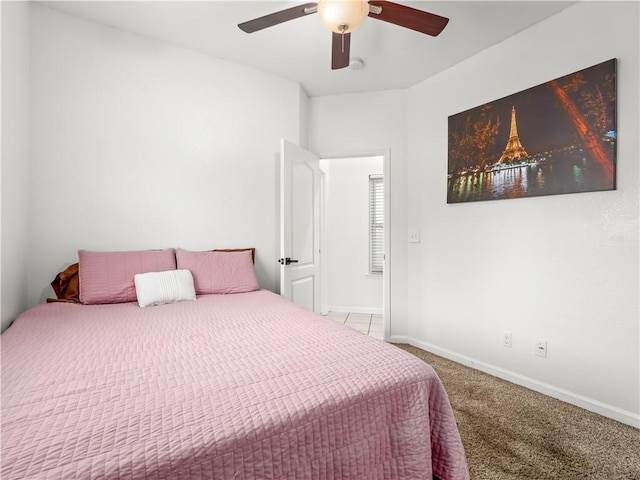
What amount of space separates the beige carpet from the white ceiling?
8.12 ft

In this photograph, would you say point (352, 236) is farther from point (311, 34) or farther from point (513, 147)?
point (311, 34)

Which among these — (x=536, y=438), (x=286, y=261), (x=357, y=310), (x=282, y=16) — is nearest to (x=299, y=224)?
(x=286, y=261)

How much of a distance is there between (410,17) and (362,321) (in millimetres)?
3402

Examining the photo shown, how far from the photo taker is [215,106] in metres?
2.79

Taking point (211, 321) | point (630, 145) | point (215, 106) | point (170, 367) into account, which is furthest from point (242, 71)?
point (630, 145)

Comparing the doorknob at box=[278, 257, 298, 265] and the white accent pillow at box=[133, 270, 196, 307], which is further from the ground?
the doorknob at box=[278, 257, 298, 265]

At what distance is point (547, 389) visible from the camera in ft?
7.30

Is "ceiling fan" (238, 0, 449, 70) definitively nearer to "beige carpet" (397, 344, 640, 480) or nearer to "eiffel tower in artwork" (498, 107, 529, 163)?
"eiffel tower in artwork" (498, 107, 529, 163)

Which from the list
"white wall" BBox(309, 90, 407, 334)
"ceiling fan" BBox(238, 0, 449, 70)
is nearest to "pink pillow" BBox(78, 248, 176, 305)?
"ceiling fan" BBox(238, 0, 449, 70)

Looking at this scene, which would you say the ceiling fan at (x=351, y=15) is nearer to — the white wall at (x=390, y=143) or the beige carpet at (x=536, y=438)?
the white wall at (x=390, y=143)

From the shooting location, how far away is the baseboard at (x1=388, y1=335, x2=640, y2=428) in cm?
188

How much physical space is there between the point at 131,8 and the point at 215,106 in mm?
833

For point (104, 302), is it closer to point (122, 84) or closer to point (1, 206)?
point (1, 206)

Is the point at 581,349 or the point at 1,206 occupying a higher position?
the point at 1,206
